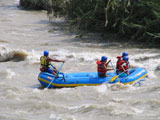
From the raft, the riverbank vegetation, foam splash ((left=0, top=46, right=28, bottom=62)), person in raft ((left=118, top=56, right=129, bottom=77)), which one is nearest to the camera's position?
the raft

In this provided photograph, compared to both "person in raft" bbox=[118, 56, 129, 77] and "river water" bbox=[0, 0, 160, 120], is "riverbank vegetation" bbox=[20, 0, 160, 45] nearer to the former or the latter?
"river water" bbox=[0, 0, 160, 120]

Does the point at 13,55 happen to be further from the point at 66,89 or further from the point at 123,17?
the point at 123,17

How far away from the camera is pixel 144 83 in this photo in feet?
30.0

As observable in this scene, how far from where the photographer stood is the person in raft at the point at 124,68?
929 centimetres

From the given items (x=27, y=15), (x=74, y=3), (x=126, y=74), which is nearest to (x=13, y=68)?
(x=126, y=74)

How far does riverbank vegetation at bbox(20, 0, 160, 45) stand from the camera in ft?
42.9

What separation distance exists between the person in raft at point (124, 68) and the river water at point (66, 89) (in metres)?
0.56

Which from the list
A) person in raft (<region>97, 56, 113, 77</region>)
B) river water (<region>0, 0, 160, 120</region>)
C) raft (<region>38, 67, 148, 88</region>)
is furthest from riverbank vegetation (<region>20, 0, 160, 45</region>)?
person in raft (<region>97, 56, 113, 77</region>)

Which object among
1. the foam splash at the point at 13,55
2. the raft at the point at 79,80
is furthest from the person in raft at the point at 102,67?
the foam splash at the point at 13,55

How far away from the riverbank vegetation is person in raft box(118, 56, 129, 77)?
3.36m

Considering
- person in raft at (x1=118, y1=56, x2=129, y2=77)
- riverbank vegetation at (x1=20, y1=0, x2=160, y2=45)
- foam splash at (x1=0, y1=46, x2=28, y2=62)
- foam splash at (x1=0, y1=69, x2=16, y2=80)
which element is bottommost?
foam splash at (x1=0, y1=69, x2=16, y2=80)

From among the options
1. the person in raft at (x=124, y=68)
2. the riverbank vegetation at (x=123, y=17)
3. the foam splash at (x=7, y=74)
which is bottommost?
the foam splash at (x=7, y=74)

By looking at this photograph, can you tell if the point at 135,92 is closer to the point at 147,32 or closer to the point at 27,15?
the point at 147,32

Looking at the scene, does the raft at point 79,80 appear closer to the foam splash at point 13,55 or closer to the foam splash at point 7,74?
the foam splash at point 7,74
